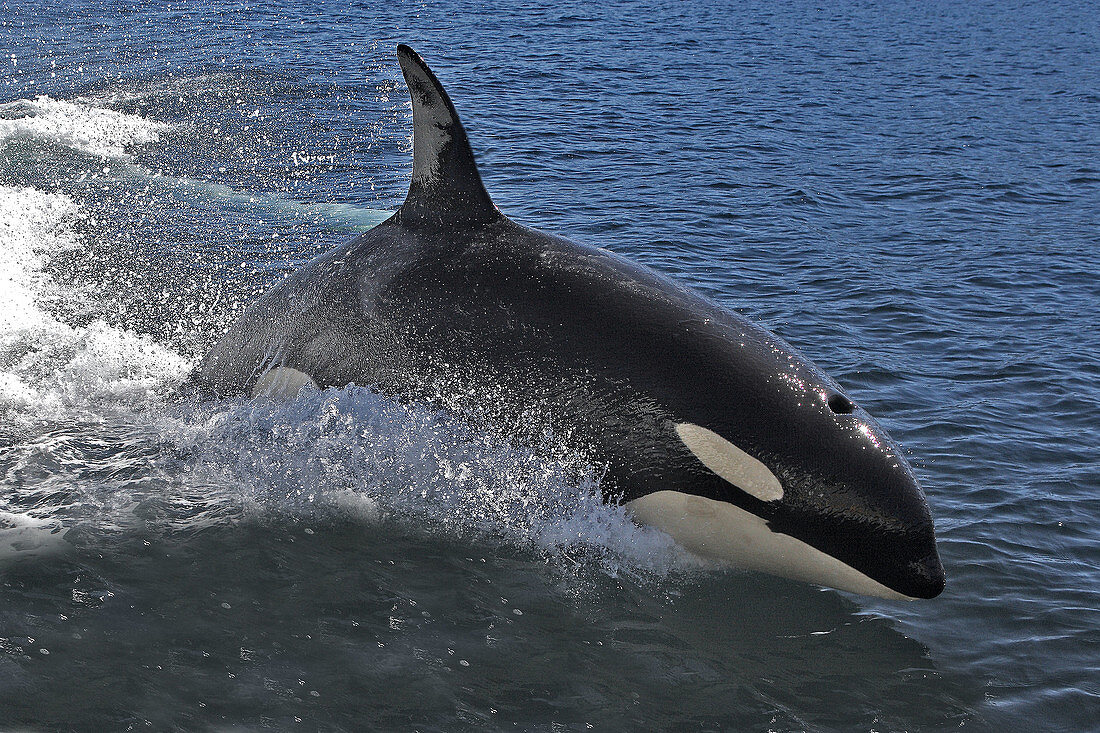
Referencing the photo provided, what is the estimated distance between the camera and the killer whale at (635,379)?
6160mm

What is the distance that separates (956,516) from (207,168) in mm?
14239

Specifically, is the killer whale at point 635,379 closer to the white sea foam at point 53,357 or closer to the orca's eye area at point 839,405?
the orca's eye area at point 839,405

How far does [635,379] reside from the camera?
6.37 meters

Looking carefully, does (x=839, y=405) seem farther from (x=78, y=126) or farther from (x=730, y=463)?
(x=78, y=126)

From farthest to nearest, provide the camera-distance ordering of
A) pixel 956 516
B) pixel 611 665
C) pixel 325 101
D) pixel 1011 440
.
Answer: pixel 325 101, pixel 1011 440, pixel 956 516, pixel 611 665

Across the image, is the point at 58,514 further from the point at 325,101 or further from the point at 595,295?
the point at 325,101

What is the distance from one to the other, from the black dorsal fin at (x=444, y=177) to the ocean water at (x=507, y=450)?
1288 mm

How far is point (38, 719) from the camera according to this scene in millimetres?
5137

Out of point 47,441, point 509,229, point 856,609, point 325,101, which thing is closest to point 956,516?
point 856,609

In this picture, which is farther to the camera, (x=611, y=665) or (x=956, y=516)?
(x=956, y=516)

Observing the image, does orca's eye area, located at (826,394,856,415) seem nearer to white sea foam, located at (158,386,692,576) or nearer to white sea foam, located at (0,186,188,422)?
white sea foam, located at (158,386,692,576)

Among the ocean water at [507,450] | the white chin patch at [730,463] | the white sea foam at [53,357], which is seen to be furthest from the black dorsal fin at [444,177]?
the white sea foam at [53,357]

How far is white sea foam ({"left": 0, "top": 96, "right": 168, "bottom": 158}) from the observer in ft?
61.4

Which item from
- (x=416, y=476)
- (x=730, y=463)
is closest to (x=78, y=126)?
(x=416, y=476)
